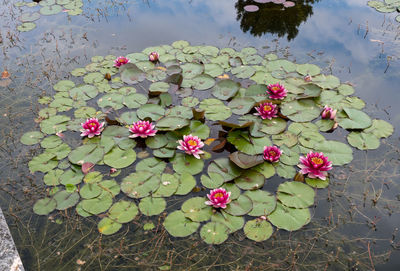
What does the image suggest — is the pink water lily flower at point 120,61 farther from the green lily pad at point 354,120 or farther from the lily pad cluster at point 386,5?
the lily pad cluster at point 386,5

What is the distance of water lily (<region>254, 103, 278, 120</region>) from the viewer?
3.90 meters

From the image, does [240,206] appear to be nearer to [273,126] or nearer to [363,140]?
[273,126]

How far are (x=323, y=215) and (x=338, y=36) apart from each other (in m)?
3.77

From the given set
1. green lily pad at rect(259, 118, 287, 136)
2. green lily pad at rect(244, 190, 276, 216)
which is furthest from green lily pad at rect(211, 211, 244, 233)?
green lily pad at rect(259, 118, 287, 136)

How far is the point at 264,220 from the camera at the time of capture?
291cm

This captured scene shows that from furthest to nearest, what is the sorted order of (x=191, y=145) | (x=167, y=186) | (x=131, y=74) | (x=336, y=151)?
(x=131, y=74)
(x=336, y=151)
(x=191, y=145)
(x=167, y=186)

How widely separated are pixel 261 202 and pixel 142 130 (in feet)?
4.85

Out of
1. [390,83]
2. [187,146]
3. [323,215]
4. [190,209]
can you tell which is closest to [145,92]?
[187,146]

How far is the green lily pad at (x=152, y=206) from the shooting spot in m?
3.00

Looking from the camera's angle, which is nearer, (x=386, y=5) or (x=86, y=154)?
(x=86, y=154)

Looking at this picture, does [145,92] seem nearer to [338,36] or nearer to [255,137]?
[255,137]

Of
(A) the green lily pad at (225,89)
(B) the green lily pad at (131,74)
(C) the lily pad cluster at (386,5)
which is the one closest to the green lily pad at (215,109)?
(A) the green lily pad at (225,89)

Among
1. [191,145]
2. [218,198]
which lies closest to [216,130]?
[191,145]

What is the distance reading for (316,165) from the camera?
3.23m
